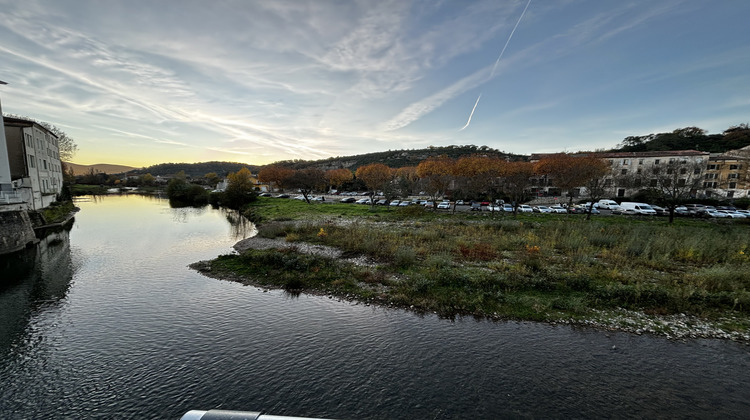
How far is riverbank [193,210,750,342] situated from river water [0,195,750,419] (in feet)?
3.71

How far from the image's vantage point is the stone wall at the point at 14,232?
76.3 ft

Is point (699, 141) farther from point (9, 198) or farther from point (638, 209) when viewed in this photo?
point (9, 198)

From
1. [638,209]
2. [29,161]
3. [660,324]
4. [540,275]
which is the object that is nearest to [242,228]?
[29,161]

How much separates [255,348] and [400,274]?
9361mm

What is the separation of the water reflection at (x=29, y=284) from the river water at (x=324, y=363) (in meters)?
0.14

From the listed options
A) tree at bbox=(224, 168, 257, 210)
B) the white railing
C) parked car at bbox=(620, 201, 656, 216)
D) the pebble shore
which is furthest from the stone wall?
parked car at bbox=(620, 201, 656, 216)

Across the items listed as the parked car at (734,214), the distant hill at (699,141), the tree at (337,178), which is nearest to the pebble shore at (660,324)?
the parked car at (734,214)

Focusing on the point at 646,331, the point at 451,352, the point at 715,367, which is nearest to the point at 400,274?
the point at 451,352

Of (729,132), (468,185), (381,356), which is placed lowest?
(381,356)

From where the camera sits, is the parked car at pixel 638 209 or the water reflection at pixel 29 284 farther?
the parked car at pixel 638 209

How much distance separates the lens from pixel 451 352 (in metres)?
10.8

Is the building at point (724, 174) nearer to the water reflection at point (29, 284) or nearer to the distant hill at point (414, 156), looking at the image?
the distant hill at point (414, 156)

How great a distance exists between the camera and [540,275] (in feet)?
55.8

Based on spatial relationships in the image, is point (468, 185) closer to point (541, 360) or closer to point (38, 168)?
point (541, 360)
